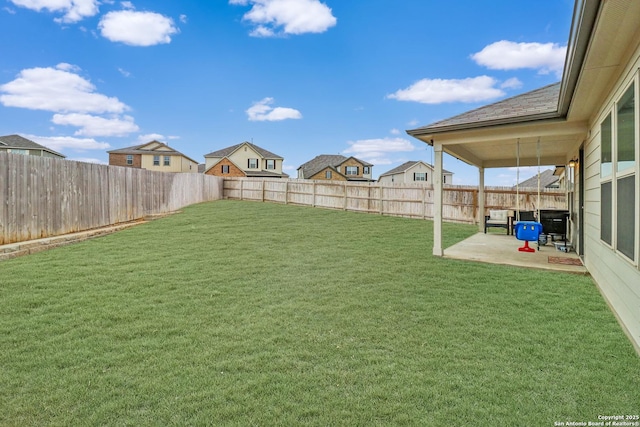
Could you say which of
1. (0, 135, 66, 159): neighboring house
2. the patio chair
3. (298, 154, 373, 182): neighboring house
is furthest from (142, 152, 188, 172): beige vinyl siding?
the patio chair

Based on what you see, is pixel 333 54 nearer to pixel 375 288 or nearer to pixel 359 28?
pixel 359 28

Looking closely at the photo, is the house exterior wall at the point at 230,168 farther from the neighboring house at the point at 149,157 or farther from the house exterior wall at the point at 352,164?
the house exterior wall at the point at 352,164

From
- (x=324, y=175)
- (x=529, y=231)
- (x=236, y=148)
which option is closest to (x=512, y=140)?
(x=529, y=231)

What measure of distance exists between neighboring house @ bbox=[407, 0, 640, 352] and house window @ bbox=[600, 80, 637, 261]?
0.01 meters

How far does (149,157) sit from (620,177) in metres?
38.1

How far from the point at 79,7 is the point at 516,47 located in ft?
62.3

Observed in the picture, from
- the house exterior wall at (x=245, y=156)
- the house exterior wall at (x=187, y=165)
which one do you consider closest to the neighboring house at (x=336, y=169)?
the house exterior wall at (x=245, y=156)

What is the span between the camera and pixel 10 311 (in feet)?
12.9

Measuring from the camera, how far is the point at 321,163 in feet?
134

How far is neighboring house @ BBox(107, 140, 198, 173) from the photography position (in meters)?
35.2

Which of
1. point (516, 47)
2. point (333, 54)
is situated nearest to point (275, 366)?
point (333, 54)

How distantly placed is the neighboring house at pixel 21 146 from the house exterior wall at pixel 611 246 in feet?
109

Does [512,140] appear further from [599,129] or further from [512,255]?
[512,255]

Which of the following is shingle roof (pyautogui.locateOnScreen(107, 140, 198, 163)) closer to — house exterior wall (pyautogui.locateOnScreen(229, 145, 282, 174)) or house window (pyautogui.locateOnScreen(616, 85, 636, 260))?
house exterior wall (pyautogui.locateOnScreen(229, 145, 282, 174))
